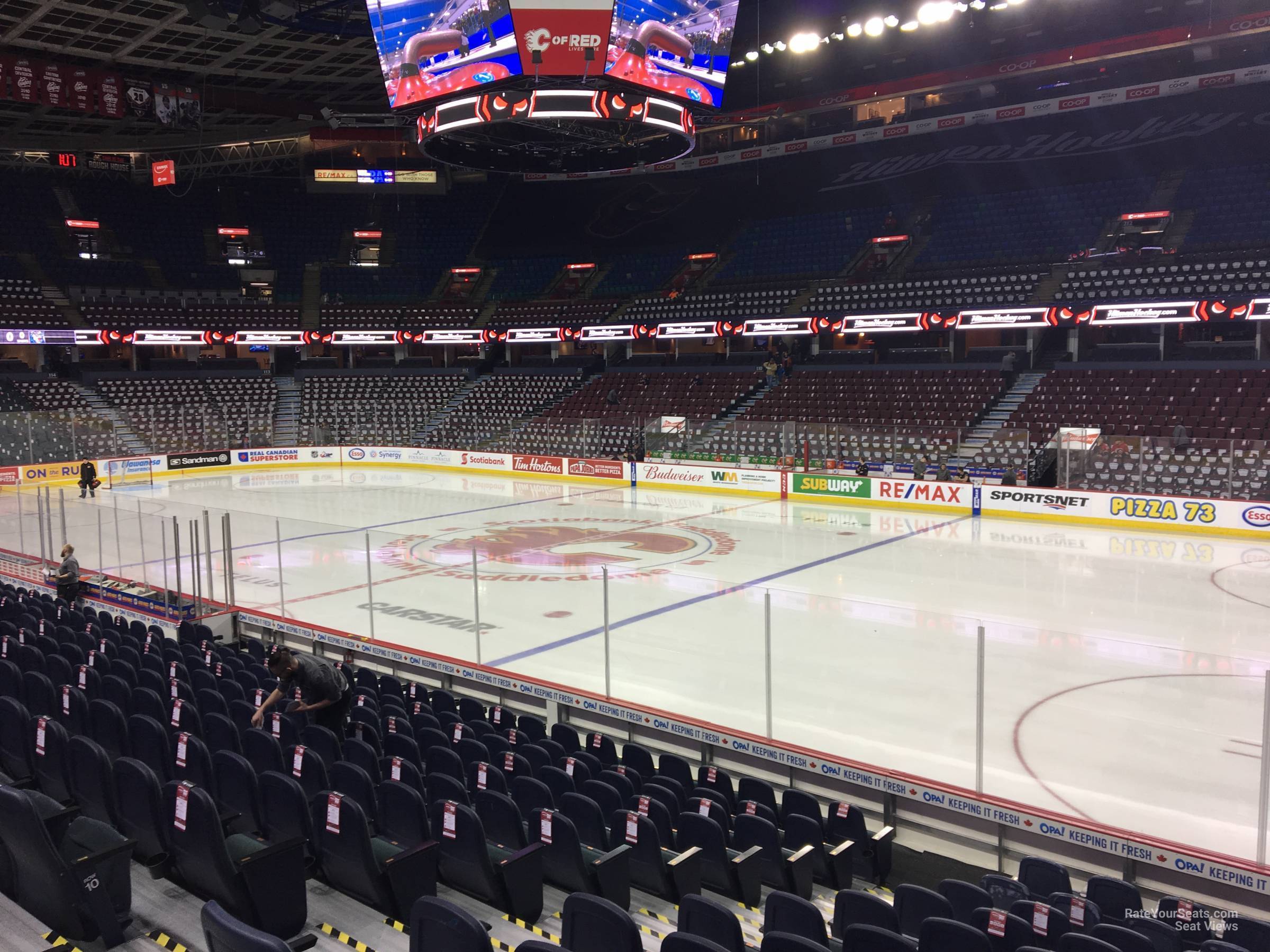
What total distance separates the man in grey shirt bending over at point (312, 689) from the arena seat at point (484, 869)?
2.58 m

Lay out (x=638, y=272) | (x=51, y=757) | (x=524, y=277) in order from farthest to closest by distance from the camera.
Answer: (x=524, y=277)
(x=638, y=272)
(x=51, y=757)

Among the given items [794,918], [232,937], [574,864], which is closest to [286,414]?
[574,864]

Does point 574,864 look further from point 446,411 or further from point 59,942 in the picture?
point 446,411

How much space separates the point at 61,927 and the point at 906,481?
2296cm

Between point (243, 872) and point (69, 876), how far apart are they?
0.70m

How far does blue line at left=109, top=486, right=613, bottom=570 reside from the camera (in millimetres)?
12750

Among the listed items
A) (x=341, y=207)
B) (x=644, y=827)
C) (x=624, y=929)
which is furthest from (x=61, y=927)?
(x=341, y=207)

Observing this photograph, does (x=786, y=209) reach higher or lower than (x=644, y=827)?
higher

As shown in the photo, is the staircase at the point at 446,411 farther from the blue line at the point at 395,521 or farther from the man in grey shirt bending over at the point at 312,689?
the man in grey shirt bending over at the point at 312,689

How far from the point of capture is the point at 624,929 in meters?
3.63

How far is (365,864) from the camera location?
4.68m

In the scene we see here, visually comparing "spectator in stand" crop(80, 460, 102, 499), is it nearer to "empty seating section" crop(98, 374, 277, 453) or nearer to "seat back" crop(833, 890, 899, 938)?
"empty seating section" crop(98, 374, 277, 453)

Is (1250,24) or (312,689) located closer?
(312,689)

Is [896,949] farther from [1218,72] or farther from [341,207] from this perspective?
[341,207]
